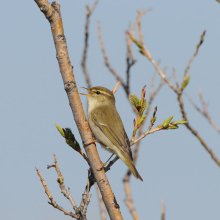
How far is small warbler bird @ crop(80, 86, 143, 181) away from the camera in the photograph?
449cm

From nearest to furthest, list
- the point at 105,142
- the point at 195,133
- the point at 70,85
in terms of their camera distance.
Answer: the point at 195,133 → the point at 70,85 → the point at 105,142

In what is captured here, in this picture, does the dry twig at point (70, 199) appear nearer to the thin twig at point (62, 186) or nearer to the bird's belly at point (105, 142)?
the thin twig at point (62, 186)

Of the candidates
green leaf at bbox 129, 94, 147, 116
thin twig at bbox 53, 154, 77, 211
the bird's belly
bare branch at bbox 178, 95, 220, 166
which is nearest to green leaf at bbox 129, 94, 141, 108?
green leaf at bbox 129, 94, 147, 116

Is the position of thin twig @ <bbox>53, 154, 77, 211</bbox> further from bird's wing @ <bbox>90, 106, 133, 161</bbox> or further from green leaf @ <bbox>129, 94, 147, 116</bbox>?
bird's wing @ <bbox>90, 106, 133, 161</bbox>

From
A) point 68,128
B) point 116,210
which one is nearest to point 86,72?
point 68,128

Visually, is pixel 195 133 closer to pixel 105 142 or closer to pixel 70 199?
pixel 70 199

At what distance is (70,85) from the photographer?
2971mm

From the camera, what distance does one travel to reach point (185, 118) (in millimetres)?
3037

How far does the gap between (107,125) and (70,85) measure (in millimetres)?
2085

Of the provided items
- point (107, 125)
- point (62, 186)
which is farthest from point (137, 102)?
point (107, 125)

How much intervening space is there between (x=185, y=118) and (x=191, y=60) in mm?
554

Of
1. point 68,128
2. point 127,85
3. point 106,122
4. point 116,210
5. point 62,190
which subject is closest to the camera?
point 116,210

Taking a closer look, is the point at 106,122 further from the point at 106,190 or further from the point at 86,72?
the point at 106,190

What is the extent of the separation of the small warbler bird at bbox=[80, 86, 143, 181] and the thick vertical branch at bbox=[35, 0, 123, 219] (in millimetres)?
1225
